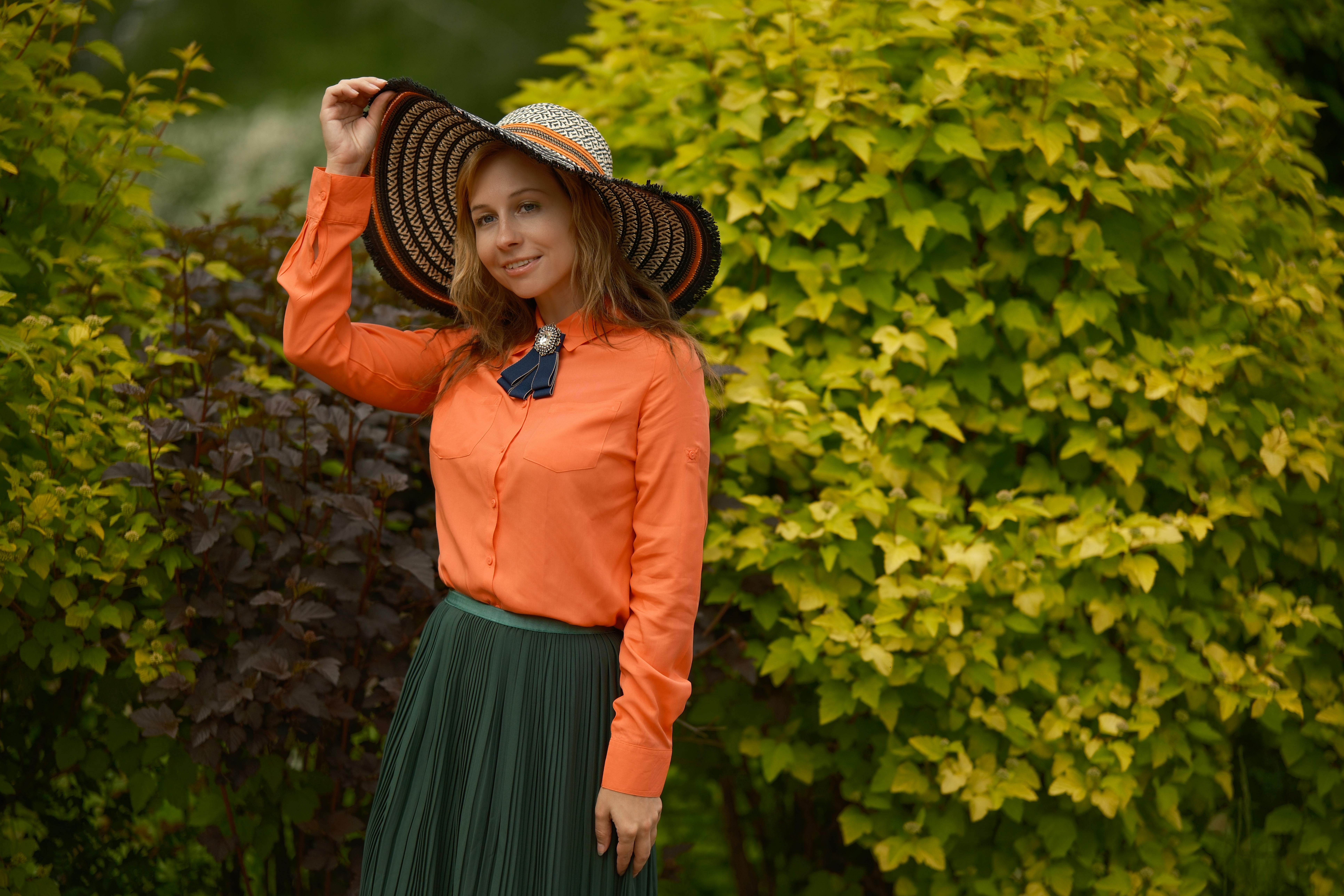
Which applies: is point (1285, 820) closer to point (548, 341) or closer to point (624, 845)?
point (624, 845)

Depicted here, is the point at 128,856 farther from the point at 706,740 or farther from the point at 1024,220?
the point at 1024,220

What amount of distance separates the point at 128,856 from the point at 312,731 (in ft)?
2.70

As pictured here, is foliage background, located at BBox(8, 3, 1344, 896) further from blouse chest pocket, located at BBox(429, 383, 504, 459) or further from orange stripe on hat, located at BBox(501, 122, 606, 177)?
orange stripe on hat, located at BBox(501, 122, 606, 177)

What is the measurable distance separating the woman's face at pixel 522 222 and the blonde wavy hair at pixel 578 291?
0.06 ft

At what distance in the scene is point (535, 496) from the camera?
164cm

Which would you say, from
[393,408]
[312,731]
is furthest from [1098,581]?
[312,731]

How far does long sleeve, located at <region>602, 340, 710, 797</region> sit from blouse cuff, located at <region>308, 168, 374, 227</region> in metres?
0.59

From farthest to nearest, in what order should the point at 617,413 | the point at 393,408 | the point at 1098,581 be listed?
the point at 1098,581 < the point at 393,408 < the point at 617,413

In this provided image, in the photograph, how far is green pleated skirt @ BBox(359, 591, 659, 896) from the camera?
1.62m

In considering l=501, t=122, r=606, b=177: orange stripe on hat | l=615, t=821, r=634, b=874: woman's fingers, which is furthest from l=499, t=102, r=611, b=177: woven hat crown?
l=615, t=821, r=634, b=874: woman's fingers

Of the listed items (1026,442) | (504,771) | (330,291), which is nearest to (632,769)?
(504,771)

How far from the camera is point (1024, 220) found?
101 inches

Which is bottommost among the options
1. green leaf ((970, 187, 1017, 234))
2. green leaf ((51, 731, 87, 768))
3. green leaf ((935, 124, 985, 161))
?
green leaf ((51, 731, 87, 768))

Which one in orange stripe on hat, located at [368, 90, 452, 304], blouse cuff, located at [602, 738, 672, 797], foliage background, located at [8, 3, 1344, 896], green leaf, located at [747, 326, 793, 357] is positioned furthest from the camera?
green leaf, located at [747, 326, 793, 357]
